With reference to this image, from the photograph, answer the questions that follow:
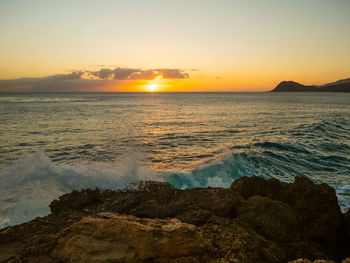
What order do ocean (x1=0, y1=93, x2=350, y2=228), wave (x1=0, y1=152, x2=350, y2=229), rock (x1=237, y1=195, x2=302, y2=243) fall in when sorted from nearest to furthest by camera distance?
1. rock (x1=237, y1=195, x2=302, y2=243)
2. wave (x1=0, y1=152, x2=350, y2=229)
3. ocean (x1=0, y1=93, x2=350, y2=228)

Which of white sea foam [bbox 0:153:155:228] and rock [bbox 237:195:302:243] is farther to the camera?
white sea foam [bbox 0:153:155:228]

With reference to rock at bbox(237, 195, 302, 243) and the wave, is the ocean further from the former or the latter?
rock at bbox(237, 195, 302, 243)

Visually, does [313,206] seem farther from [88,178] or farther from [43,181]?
[43,181]

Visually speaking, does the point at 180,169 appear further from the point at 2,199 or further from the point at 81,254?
the point at 81,254

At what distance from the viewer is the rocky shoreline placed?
9.23 feet

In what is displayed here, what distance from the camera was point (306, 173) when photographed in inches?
419

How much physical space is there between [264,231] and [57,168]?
362 inches

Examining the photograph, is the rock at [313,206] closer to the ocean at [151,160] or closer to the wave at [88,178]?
the wave at [88,178]

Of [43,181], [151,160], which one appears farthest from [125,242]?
[151,160]

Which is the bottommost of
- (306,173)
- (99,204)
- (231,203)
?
(306,173)

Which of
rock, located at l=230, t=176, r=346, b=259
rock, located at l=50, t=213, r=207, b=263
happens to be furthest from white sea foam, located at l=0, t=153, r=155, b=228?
rock, located at l=230, t=176, r=346, b=259

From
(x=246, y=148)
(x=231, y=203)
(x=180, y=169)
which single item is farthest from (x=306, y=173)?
(x=231, y=203)

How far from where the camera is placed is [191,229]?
300 centimetres

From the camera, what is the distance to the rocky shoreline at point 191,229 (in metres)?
2.81
